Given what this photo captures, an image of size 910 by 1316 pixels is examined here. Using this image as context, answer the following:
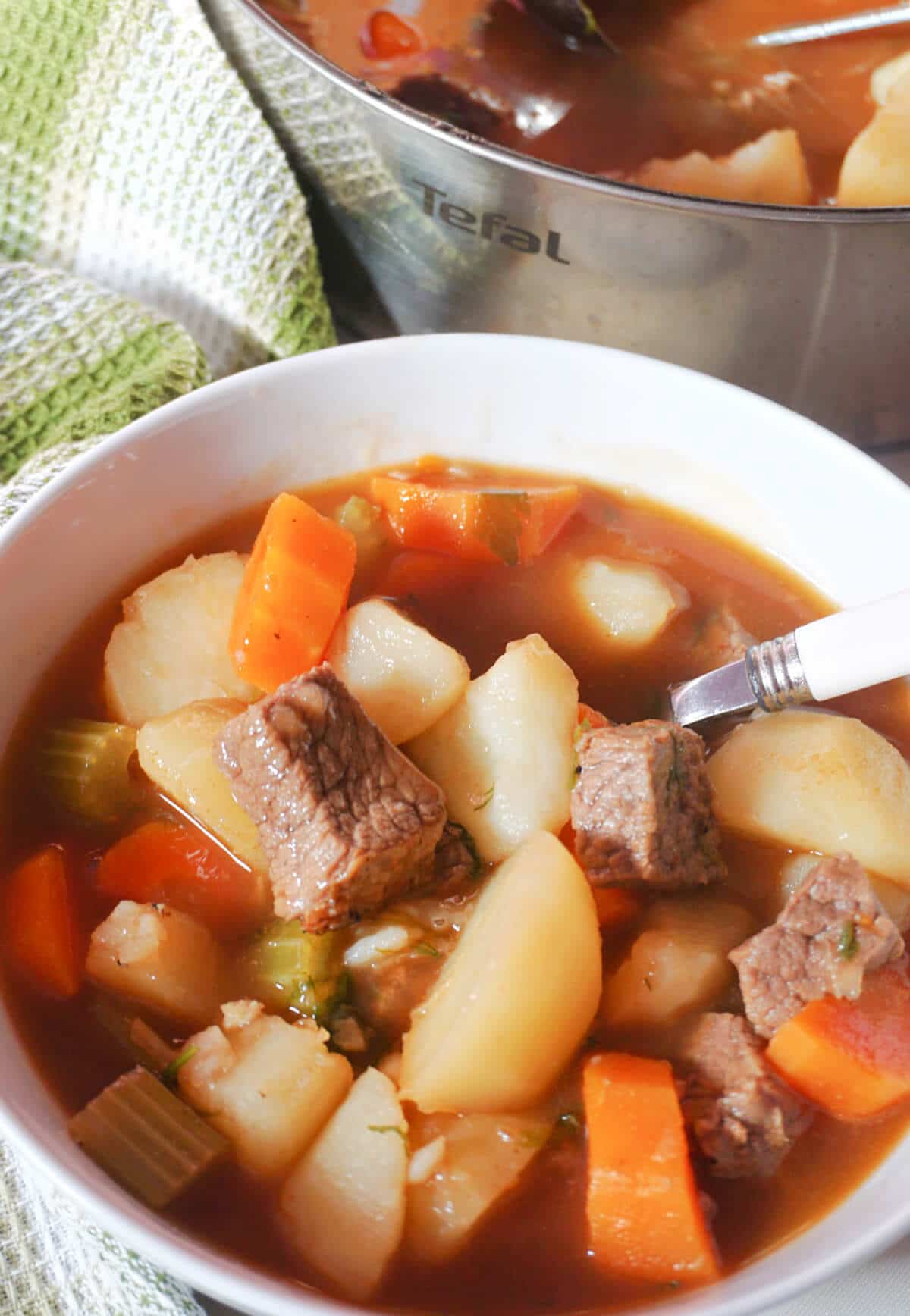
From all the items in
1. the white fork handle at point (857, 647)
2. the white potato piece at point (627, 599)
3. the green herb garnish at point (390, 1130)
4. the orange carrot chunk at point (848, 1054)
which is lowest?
the orange carrot chunk at point (848, 1054)

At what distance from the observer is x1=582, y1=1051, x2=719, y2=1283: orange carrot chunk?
137cm

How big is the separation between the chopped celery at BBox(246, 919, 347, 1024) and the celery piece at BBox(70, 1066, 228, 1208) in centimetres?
→ 18

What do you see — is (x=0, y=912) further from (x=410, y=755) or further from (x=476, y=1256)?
(x=476, y=1256)

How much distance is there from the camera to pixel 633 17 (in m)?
2.80

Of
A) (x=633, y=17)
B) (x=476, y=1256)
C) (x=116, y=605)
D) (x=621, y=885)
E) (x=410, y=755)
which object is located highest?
(x=633, y=17)

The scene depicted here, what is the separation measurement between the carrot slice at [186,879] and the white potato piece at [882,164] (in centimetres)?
166

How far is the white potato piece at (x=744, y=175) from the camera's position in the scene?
2.40 metres

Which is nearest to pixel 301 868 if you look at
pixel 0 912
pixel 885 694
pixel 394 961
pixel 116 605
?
pixel 394 961

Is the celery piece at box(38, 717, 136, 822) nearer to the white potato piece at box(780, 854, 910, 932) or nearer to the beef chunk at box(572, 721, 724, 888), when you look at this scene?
the beef chunk at box(572, 721, 724, 888)

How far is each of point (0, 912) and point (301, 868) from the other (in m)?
0.40

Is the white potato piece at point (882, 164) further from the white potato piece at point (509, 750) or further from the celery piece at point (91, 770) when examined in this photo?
the celery piece at point (91, 770)

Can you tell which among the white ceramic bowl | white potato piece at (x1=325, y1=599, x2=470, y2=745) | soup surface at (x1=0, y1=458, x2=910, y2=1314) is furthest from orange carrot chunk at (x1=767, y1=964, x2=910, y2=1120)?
the white ceramic bowl

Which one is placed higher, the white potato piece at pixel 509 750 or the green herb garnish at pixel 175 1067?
the white potato piece at pixel 509 750

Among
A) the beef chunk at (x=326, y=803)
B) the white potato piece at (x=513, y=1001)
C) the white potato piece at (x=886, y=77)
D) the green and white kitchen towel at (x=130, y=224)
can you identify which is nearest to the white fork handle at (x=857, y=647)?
the white potato piece at (x=513, y=1001)
